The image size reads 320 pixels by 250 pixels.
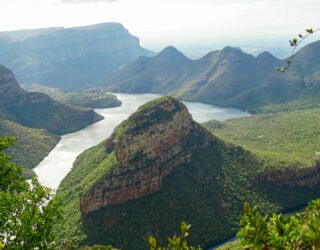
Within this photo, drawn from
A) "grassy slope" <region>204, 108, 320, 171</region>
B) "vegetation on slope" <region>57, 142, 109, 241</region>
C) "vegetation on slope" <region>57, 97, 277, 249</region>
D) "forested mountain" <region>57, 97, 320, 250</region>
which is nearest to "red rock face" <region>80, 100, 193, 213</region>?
"forested mountain" <region>57, 97, 320, 250</region>

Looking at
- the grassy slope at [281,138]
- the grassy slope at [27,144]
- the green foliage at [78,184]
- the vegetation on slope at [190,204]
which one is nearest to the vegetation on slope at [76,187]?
the green foliage at [78,184]

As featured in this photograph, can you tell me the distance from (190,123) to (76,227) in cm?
4437

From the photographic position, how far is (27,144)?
590 ft

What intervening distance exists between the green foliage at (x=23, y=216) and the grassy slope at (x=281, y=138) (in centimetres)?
9732

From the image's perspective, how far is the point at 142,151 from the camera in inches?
4063

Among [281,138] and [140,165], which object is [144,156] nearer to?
[140,165]

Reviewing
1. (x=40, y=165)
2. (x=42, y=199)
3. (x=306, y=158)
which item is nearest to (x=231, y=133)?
(x=306, y=158)

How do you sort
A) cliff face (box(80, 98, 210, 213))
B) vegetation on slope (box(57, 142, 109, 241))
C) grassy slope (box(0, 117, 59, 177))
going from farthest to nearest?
grassy slope (box(0, 117, 59, 177)) → cliff face (box(80, 98, 210, 213)) → vegetation on slope (box(57, 142, 109, 241))

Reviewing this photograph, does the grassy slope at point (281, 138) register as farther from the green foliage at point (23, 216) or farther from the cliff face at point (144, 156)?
the green foliage at point (23, 216)

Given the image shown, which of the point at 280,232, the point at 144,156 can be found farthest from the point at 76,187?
the point at 280,232

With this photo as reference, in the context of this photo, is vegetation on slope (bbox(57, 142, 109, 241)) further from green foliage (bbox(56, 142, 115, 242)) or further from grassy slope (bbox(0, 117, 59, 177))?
grassy slope (bbox(0, 117, 59, 177))

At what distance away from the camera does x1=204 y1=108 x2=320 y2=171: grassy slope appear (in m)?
126

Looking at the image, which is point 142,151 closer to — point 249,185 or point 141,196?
point 141,196

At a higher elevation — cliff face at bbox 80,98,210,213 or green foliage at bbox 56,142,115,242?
cliff face at bbox 80,98,210,213
